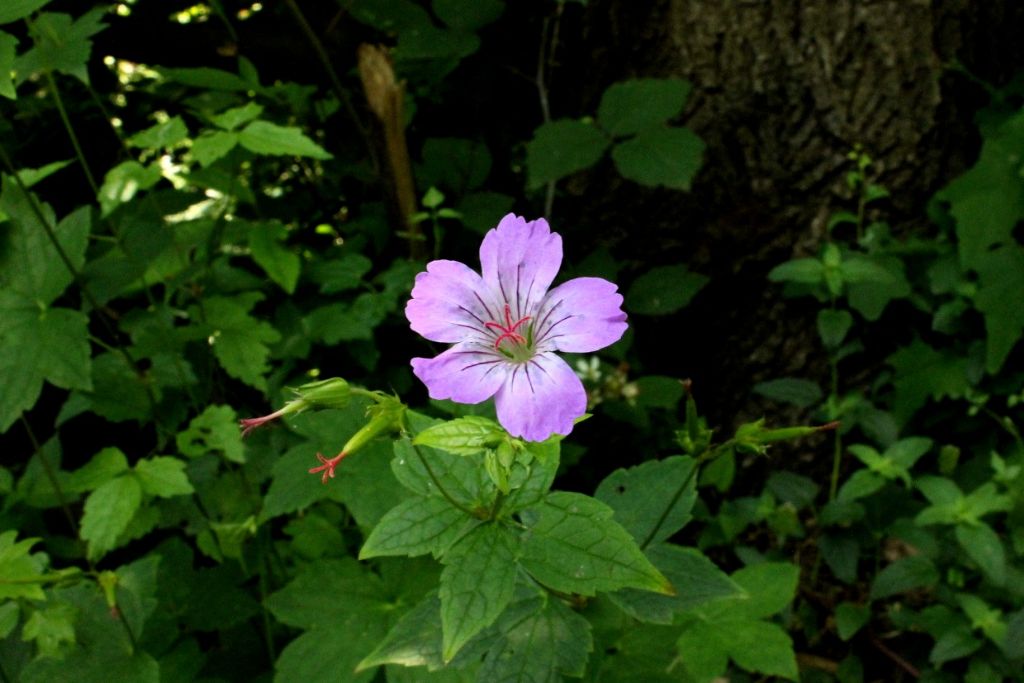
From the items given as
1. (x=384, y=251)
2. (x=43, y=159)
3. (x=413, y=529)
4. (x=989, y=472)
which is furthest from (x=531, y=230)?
(x=43, y=159)

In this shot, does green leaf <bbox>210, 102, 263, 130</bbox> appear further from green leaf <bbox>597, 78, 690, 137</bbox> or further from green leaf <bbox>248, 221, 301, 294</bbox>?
green leaf <bbox>597, 78, 690, 137</bbox>

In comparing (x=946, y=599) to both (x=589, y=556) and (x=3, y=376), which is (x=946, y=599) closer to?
(x=589, y=556)

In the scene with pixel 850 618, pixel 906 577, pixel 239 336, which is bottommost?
pixel 850 618

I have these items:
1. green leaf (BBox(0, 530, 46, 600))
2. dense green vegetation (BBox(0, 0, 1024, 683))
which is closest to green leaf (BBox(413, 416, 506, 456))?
dense green vegetation (BBox(0, 0, 1024, 683))

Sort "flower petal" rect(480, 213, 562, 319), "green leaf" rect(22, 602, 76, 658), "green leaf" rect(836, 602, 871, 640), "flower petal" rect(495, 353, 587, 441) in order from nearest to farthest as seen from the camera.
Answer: "flower petal" rect(495, 353, 587, 441), "flower petal" rect(480, 213, 562, 319), "green leaf" rect(22, 602, 76, 658), "green leaf" rect(836, 602, 871, 640)

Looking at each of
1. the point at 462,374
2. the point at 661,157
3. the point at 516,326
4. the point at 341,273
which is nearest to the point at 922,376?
the point at 661,157

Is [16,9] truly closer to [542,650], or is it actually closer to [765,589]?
[542,650]
